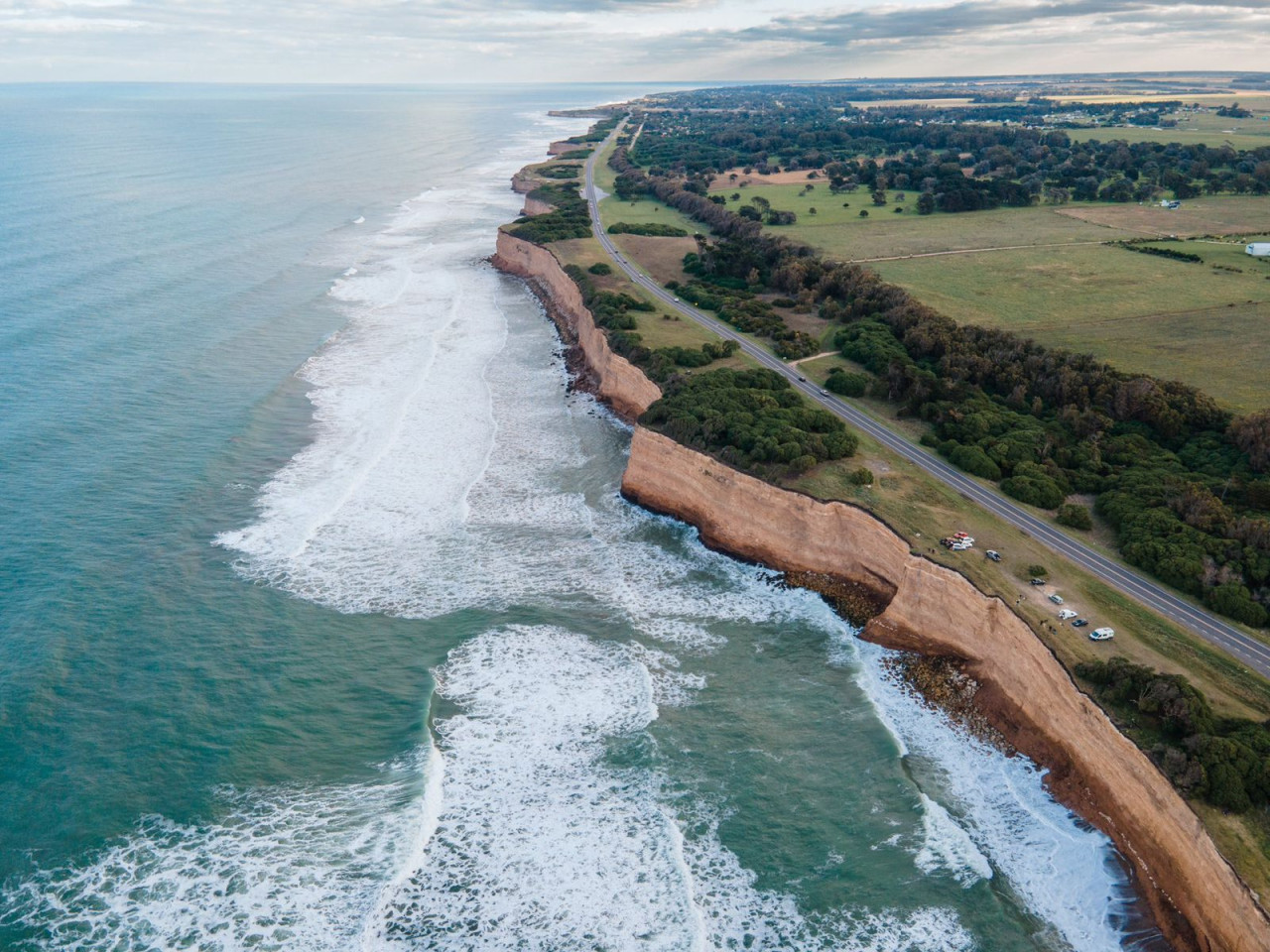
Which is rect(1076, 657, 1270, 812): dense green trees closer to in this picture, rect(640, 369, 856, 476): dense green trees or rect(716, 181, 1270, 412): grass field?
rect(640, 369, 856, 476): dense green trees

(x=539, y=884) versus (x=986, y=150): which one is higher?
(x=986, y=150)

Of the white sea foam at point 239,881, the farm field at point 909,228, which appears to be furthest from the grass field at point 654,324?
the white sea foam at point 239,881

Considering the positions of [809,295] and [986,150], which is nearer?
[809,295]

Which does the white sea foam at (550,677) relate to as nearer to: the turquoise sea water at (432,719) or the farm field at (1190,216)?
the turquoise sea water at (432,719)

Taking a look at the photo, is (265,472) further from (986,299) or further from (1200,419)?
(986,299)

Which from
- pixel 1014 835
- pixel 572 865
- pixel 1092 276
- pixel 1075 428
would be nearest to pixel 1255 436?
pixel 1075 428

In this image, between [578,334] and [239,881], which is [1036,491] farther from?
[578,334]

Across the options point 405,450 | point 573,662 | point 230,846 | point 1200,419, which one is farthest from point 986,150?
point 230,846
